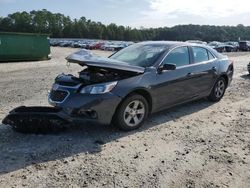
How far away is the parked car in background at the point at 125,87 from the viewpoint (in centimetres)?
602

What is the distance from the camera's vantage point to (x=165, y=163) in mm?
5090

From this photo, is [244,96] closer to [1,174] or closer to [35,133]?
[35,133]

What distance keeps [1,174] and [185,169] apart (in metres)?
2.41

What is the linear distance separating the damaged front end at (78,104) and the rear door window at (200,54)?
245 cm

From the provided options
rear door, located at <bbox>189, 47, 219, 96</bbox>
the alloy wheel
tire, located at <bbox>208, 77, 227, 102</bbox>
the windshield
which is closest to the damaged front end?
the alloy wheel

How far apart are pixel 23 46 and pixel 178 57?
18.5 meters

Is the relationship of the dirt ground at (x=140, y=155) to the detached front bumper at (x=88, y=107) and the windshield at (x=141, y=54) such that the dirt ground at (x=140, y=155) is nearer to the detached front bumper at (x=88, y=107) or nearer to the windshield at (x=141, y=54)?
the detached front bumper at (x=88, y=107)

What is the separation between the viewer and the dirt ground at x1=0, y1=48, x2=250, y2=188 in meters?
4.51

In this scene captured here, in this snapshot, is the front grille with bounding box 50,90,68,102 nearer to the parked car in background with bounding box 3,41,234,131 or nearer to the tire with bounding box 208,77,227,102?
the parked car in background with bounding box 3,41,234,131

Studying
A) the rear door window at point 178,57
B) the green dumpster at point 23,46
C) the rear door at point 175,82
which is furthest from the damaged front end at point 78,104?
the green dumpster at point 23,46

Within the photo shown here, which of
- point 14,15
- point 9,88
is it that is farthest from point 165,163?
point 14,15

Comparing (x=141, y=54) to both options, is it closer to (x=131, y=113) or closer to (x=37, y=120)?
(x=131, y=113)

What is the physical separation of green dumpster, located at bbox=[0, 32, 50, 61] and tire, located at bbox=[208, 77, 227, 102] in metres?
17.1

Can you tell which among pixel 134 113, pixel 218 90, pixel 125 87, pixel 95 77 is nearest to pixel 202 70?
pixel 218 90
